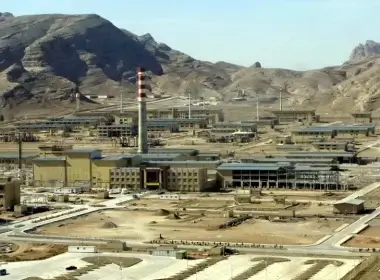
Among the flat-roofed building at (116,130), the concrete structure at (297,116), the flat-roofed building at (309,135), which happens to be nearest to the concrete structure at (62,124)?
the flat-roofed building at (116,130)

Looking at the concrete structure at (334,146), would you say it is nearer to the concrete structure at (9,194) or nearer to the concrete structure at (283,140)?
the concrete structure at (283,140)

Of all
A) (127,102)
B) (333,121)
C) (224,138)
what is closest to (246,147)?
(224,138)

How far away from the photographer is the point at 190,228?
4844 centimetres

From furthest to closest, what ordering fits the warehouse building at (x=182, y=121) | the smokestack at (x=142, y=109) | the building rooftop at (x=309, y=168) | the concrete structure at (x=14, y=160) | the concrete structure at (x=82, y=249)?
1. the warehouse building at (x=182, y=121)
2. the smokestack at (x=142, y=109)
3. the concrete structure at (x=14, y=160)
4. the building rooftop at (x=309, y=168)
5. the concrete structure at (x=82, y=249)

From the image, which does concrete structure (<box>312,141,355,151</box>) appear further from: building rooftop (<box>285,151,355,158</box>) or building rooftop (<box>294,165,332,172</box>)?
building rooftop (<box>294,165,332,172</box>)

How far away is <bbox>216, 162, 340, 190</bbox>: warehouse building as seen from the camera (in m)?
67.1

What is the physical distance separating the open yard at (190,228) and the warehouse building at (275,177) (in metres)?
15.2

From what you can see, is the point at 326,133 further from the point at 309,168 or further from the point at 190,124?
the point at 309,168

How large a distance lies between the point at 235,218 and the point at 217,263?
13.4 meters

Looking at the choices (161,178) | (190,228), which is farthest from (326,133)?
(190,228)

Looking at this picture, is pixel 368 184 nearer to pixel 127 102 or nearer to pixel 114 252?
pixel 114 252

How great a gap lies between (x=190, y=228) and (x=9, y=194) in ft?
46.1

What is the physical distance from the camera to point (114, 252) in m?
41.3

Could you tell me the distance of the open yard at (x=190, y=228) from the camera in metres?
45.1
